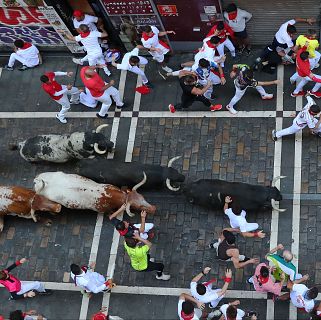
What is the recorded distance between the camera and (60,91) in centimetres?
1625

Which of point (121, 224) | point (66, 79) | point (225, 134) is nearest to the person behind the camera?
point (121, 224)

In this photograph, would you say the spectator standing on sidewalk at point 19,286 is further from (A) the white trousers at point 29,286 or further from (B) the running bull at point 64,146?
(B) the running bull at point 64,146

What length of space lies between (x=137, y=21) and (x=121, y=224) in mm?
6934

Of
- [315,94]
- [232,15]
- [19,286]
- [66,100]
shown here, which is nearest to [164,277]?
[19,286]

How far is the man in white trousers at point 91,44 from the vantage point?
54.2ft

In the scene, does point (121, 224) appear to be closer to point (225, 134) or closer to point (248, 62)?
point (225, 134)

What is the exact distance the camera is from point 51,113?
17656 millimetres

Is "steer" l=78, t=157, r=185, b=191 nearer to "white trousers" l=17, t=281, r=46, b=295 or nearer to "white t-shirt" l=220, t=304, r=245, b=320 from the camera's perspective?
"white trousers" l=17, t=281, r=46, b=295

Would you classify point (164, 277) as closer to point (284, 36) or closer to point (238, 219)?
point (238, 219)

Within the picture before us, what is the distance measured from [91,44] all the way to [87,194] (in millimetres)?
5056

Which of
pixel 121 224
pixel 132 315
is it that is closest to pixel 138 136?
pixel 121 224

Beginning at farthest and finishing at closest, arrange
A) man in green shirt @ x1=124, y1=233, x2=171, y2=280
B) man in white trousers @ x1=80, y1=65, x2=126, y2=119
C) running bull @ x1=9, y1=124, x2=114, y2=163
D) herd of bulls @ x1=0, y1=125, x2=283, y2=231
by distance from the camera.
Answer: man in white trousers @ x1=80, y1=65, x2=126, y2=119
running bull @ x1=9, y1=124, x2=114, y2=163
herd of bulls @ x1=0, y1=125, x2=283, y2=231
man in green shirt @ x1=124, y1=233, x2=171, y2=280

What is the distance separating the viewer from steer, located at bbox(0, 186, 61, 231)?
14.8 metres

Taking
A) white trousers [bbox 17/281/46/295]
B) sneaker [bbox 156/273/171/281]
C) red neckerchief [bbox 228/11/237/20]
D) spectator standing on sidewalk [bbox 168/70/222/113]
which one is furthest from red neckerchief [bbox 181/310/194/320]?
red neckerchief [bbox 228/11/237/20]
